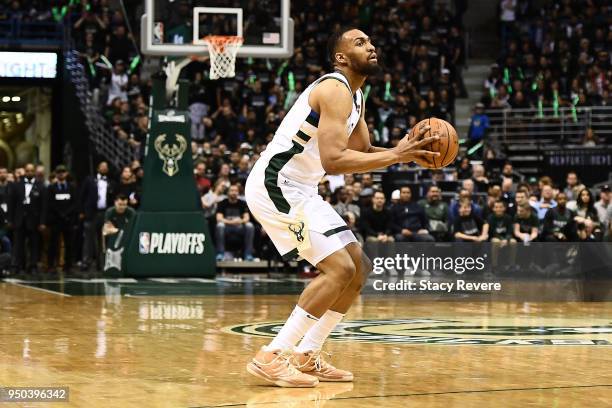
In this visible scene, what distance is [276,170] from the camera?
673 cm

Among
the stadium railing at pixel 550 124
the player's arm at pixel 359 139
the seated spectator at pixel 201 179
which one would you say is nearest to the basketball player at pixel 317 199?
the player's arm at pixel 359 139

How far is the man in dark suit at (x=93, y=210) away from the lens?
19281mm

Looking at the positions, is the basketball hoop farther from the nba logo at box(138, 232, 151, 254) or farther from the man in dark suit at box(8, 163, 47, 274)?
the man in dark suit at box(8, 163, 47, 274)

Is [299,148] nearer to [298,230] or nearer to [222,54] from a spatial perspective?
[298,230]

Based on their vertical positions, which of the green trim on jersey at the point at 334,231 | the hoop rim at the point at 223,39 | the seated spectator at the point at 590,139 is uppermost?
the hoop rim at the point at 223,39

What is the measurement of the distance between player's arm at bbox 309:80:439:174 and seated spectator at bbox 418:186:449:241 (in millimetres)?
11177

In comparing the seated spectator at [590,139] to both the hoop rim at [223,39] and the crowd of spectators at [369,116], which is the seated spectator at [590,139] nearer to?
the crowd of spectators at [369,116]

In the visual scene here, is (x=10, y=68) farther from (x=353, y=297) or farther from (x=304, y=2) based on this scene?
(x=353, y=297)

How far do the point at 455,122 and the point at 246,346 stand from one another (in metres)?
18.8

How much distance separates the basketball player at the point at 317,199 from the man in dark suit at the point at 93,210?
12.8 metres

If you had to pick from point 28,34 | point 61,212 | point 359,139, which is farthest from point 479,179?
point 359,139

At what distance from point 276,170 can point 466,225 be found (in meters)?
11.2

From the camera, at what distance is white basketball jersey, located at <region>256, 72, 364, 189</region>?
6695mm

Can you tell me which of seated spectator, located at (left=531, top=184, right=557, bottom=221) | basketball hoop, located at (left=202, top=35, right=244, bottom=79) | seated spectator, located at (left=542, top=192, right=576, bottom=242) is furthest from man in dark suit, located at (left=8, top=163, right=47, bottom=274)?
seated spectator, located at (left=542, top=192, right=576, bottom=242)
